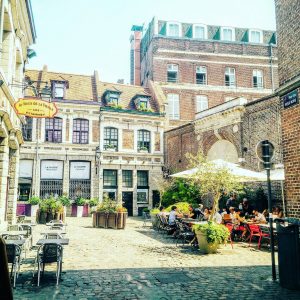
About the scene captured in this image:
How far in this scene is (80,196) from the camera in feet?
82.6

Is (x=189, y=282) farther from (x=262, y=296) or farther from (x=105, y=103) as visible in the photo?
(x=105, y=103)

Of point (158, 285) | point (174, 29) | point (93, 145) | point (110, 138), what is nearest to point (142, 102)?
point (110, 138)

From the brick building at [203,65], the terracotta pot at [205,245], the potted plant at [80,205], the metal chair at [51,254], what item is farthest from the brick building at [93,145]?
the metal chair at [51,254]

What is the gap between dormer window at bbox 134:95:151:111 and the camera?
27.4 meters

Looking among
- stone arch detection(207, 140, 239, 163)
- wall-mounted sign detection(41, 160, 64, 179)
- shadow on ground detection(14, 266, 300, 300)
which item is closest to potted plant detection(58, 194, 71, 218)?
wall-mounted sign detection(41, 160, 64, 179)

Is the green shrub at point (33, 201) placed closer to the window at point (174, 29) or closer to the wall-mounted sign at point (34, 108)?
the wall-mounted sign at point (34, 108)

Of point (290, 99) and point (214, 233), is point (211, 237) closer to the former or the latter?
point (214, 233)

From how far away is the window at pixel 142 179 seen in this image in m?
27.0

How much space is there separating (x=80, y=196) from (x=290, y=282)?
2074 cm

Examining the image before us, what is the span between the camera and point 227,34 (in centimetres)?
3259

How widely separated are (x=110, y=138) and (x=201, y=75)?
1135 cm

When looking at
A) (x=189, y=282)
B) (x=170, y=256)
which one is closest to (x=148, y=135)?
(x=170, y=256)

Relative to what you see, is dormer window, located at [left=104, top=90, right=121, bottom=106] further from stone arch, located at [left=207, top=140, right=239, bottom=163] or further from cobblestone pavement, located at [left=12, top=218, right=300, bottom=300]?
cobblestone pavement, located at [left=12, top=218, right=300, bottom=300]

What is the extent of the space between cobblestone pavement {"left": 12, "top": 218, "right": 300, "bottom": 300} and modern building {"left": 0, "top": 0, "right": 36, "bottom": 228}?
10.8 ft
